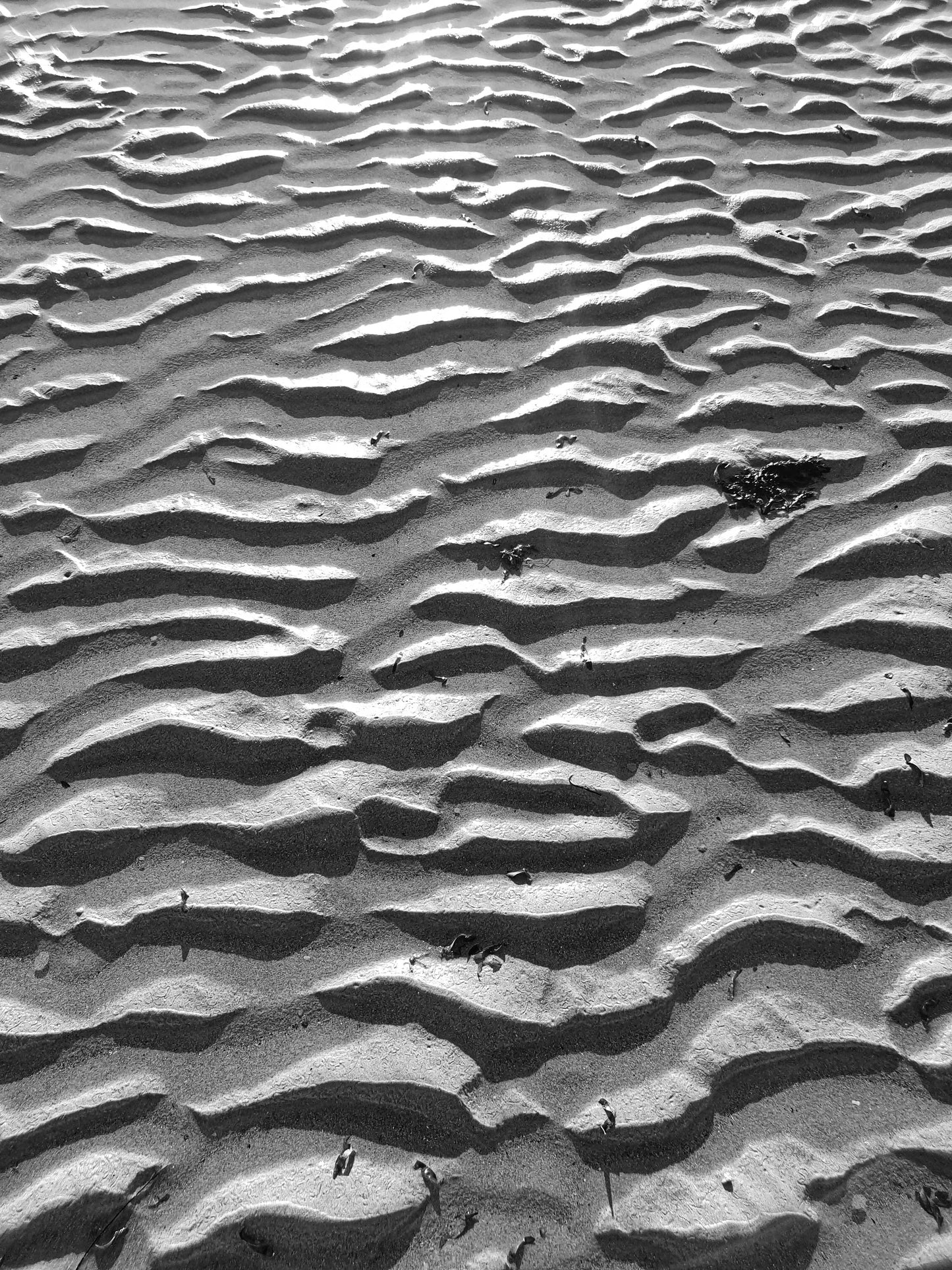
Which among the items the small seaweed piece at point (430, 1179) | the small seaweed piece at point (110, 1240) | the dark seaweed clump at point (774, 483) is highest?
the dark seaweed clump at point (774, 483)

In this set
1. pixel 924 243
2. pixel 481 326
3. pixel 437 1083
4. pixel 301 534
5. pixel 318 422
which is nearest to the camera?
pixel 437 1083

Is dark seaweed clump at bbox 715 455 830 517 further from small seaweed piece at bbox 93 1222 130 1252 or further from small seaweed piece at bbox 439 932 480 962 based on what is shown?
small seaweed piece at bbox 93 1222 130 1252

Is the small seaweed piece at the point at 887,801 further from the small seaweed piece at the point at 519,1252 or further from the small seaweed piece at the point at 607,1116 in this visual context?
the small seaweed piece at the point at 519,1252

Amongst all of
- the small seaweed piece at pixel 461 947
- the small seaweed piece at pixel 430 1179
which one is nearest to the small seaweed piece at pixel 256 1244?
Answer: the small seaweed piece at pixel 430 1179

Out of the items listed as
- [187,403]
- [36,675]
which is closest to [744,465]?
[187,403]

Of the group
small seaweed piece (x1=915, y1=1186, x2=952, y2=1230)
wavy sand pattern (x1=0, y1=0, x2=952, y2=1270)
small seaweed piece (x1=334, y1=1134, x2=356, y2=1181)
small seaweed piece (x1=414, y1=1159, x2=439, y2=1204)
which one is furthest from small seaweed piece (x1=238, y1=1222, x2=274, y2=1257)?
small seaweed piece (x1=915, y1=1186, x2=952, y2=1230)

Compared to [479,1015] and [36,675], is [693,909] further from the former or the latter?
[36,675]
